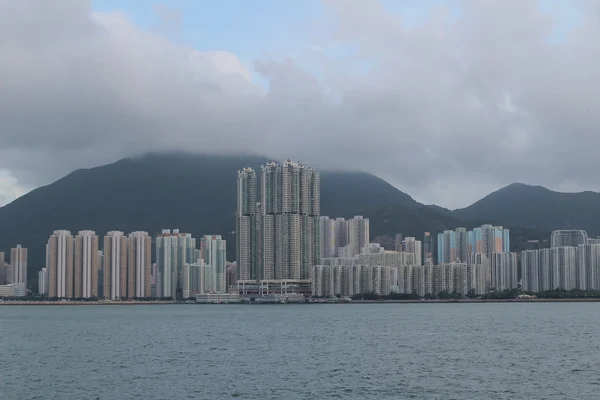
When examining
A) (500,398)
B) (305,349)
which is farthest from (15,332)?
(500,398)

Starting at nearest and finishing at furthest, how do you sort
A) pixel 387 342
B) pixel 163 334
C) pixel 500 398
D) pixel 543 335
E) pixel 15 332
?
pixel 500 398 < pixel 387 342 < pixel 543 335 < pixel 163 334 < pixel 15 332

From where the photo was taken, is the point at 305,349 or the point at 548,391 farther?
the point at 305,349

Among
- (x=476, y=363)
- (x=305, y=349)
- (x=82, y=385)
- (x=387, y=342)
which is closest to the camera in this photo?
(x=82, y=385)

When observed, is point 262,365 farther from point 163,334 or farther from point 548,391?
point 163,334

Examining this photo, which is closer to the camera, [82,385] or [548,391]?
[548,391]

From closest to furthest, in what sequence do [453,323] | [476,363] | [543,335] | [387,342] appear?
[476,363]
[387,342]
[543,335]
[453,323]

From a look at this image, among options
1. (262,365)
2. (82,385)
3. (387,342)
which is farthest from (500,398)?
(387,342)

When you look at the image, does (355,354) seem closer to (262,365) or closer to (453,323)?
(262,365)
